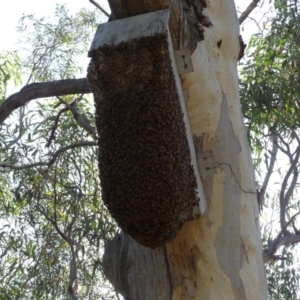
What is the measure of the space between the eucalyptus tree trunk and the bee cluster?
0.25m

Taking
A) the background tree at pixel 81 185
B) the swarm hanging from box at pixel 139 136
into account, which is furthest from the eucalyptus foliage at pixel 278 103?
the swarm hanging from box at pixel 139 136

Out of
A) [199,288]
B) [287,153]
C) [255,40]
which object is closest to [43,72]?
[255,40]

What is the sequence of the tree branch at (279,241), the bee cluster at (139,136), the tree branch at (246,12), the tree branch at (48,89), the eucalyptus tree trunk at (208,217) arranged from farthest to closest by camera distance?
the tree branch at (279,241) → the tree branch at (246,12) → the tree branch at (48,89) → the eucalyptus tree trunk at (208,217) → the bee cluster at (139,136)

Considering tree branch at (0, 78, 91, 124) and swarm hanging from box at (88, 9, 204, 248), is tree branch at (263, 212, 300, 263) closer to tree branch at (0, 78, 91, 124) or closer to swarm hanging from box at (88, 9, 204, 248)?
tree branch at (0, 78, 91, 124)

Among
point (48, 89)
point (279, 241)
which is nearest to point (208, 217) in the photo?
Result: point (48, 89)

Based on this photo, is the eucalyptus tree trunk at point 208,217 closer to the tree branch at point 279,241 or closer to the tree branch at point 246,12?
the tree branch at point 246,12

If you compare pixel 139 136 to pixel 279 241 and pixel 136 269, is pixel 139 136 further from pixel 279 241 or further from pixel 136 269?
pixel 279 241

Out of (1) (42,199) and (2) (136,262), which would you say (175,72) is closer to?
(2) (136,262)

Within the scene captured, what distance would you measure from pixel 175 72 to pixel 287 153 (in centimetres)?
372

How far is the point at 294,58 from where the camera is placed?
4945 millimetres

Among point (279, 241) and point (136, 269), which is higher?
point (279, 241)

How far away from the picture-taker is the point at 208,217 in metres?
2.13

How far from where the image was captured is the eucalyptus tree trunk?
2.09 metres

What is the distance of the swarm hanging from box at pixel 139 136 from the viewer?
1830 millimetres
